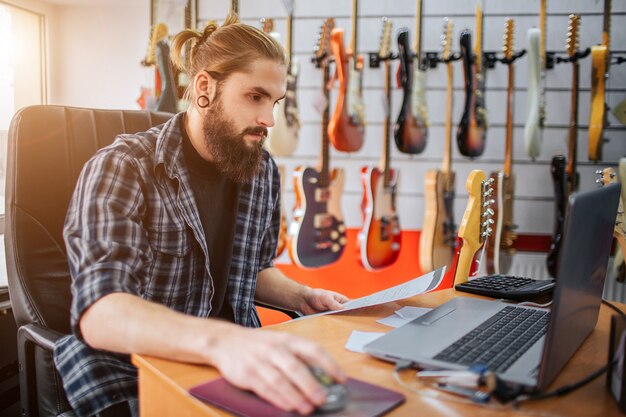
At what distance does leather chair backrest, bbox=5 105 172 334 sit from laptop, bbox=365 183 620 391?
690 millimetres

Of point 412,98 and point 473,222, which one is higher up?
point 412,98

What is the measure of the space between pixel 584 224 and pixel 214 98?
2.72 feet

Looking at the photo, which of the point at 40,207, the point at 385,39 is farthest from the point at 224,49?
the point at 385,39

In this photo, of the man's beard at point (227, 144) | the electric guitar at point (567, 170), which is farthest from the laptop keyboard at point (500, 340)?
the electric guitar at point (567, 170)

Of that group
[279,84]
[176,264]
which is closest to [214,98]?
[279,84]

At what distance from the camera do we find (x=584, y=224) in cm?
67

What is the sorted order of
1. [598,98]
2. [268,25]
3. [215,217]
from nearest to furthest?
1. [215,217]
2. [598,98]
3. [268,25]

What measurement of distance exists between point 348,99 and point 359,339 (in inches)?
74.0

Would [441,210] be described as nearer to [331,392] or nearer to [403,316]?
[403,316]

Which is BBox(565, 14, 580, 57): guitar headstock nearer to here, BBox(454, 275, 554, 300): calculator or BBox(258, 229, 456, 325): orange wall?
BBox(258, 229, 456, 325): orange wall

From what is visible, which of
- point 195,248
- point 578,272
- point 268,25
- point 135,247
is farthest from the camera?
point 268,25

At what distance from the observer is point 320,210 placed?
260cm

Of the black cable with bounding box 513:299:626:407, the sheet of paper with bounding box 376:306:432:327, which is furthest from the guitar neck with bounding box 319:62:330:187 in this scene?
the black cable with bounding box 513:299:626:407

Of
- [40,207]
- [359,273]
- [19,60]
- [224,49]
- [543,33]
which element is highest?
[543,33]
